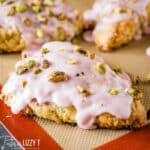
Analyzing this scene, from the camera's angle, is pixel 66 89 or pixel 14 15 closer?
pixel 66 89

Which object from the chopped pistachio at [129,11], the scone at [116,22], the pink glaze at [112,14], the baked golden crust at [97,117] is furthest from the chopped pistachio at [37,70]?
the chopped pistachio at [129,11]

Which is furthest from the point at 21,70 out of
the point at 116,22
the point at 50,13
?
the point at 116,22

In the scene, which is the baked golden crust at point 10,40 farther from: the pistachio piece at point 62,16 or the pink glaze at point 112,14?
the pink glaze at point 112,14

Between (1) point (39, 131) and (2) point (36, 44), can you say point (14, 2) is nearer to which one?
(2) point (36, 44)

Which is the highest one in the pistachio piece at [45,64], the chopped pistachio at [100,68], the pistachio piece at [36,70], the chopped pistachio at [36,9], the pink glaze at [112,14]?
the chopped pistachio at [36,9]

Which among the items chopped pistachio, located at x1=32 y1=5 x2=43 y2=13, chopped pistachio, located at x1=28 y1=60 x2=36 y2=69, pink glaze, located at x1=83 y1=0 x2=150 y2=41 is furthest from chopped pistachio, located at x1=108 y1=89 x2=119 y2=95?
chopped pistachio, located at x1=32 y1=5 x2=43 y2=13

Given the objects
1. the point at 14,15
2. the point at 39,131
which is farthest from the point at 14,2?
the point at 39,131
